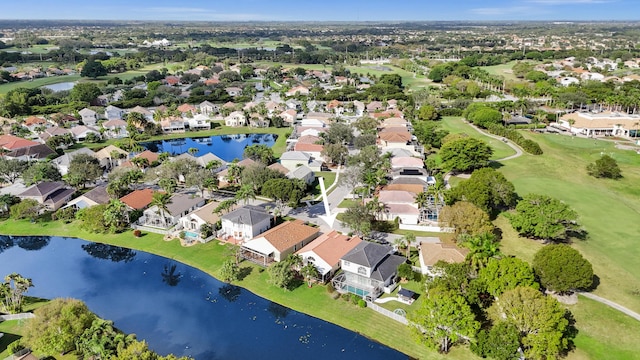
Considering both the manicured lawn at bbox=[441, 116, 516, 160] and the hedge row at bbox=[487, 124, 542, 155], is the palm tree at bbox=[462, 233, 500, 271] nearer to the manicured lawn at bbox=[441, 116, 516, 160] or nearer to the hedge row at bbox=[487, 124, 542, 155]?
the manicured lawn at bbox=[441, 116, 516, 160]

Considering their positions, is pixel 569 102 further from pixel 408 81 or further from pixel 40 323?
pixel 40 323

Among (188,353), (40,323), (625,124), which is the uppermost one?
(625,124)

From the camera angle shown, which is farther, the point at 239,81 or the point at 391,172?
the point at 239,81

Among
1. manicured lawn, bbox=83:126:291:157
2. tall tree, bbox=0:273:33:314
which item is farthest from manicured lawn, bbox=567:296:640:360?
manicured lawn, bbox=83:126:291:157

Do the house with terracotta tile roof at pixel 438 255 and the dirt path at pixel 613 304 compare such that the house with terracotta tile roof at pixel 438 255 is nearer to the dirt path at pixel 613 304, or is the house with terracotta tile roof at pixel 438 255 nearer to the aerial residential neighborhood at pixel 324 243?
the aerial residential neighborhood at pixel 324 243

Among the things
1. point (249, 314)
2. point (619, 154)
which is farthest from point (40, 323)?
point (619, 154)

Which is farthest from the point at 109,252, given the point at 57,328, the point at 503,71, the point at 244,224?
the point at 503,71
